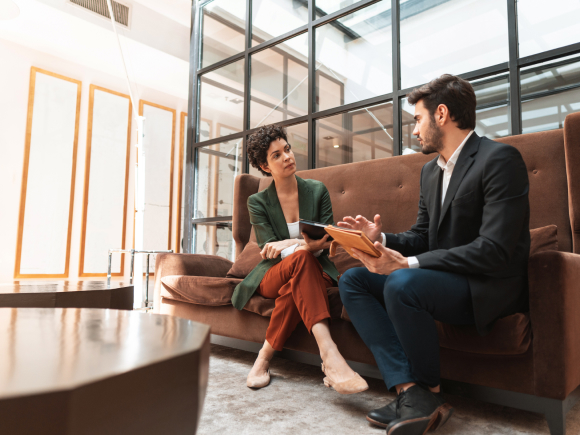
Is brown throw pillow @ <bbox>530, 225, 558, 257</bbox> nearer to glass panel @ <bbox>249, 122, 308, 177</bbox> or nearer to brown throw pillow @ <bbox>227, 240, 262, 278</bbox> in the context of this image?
brown throw pillow @ <bbox>227, 240, 262, 278</bbox>

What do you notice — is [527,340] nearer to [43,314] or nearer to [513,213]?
[513,213]

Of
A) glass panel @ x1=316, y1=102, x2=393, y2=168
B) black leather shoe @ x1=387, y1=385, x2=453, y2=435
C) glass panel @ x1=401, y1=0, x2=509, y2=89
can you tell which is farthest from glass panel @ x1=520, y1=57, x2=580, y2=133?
black leather shoe @ x1=387, y1=385, x2=453, y2=435

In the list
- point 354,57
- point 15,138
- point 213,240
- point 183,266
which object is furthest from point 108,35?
point 183,266

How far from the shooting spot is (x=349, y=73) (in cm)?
315

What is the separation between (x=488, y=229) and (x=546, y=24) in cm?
182

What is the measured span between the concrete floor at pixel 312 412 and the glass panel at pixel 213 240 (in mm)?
2458

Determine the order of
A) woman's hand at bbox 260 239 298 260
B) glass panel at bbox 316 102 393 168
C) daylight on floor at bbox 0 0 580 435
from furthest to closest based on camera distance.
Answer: glass panel at bbox 316 102 393 168 < woman's hand at bbox 260 239 298 260 < daylight on floor at bbox 0 0 580 435

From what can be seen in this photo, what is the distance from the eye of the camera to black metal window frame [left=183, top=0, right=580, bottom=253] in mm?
2338

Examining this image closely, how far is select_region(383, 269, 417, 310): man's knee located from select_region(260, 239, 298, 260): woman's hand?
666mm

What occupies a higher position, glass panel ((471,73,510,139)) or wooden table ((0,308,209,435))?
glass panel ((471,73,510,139))

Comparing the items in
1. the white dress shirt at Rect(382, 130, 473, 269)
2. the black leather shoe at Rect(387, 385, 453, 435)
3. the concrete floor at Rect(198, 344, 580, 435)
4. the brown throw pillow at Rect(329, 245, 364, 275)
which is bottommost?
the concrete floor at Rect(198, 344, 580, 435)

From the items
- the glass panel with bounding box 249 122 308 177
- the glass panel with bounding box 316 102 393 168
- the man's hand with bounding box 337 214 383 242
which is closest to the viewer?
the man's hand with bounding box 337 214 383 242

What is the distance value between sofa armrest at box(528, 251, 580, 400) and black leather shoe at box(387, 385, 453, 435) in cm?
28

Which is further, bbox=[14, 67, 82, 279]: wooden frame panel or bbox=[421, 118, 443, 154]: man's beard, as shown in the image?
bbox=[14, 67, 82, 279]: wooden frame panel
